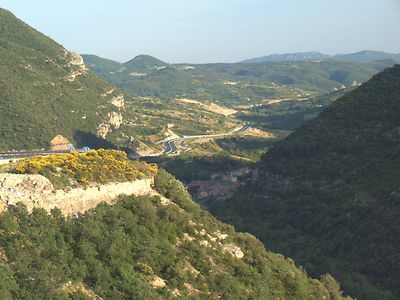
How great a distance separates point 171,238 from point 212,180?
100382mm

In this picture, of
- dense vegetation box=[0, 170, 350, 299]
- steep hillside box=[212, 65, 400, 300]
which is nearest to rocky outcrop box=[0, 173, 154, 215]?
dense vegetation box=[0, 170, 350, 299]

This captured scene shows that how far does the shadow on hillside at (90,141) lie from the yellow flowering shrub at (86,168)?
388ft

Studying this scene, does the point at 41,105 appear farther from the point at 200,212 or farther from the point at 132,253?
the point at 132,253

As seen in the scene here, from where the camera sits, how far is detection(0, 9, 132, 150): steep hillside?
472ft

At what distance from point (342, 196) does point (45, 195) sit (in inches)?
2508

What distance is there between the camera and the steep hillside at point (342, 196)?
226 feet

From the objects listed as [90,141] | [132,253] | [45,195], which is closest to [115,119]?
[90,141]

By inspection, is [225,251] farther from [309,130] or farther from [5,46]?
[5,46]

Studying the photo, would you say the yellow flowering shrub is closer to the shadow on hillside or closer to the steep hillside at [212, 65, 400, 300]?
the steep hillside at [212, 65, 400, 300]

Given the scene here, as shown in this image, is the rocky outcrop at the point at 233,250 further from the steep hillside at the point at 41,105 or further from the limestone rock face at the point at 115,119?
the limestone rock face at the point at 115,119

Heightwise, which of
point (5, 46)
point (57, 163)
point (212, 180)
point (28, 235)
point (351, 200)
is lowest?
point (212, 180)

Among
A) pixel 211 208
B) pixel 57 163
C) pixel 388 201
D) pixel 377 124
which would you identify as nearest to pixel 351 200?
pixel 388 201

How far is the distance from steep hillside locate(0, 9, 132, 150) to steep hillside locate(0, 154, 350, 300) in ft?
330

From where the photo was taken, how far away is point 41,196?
33188 mm
